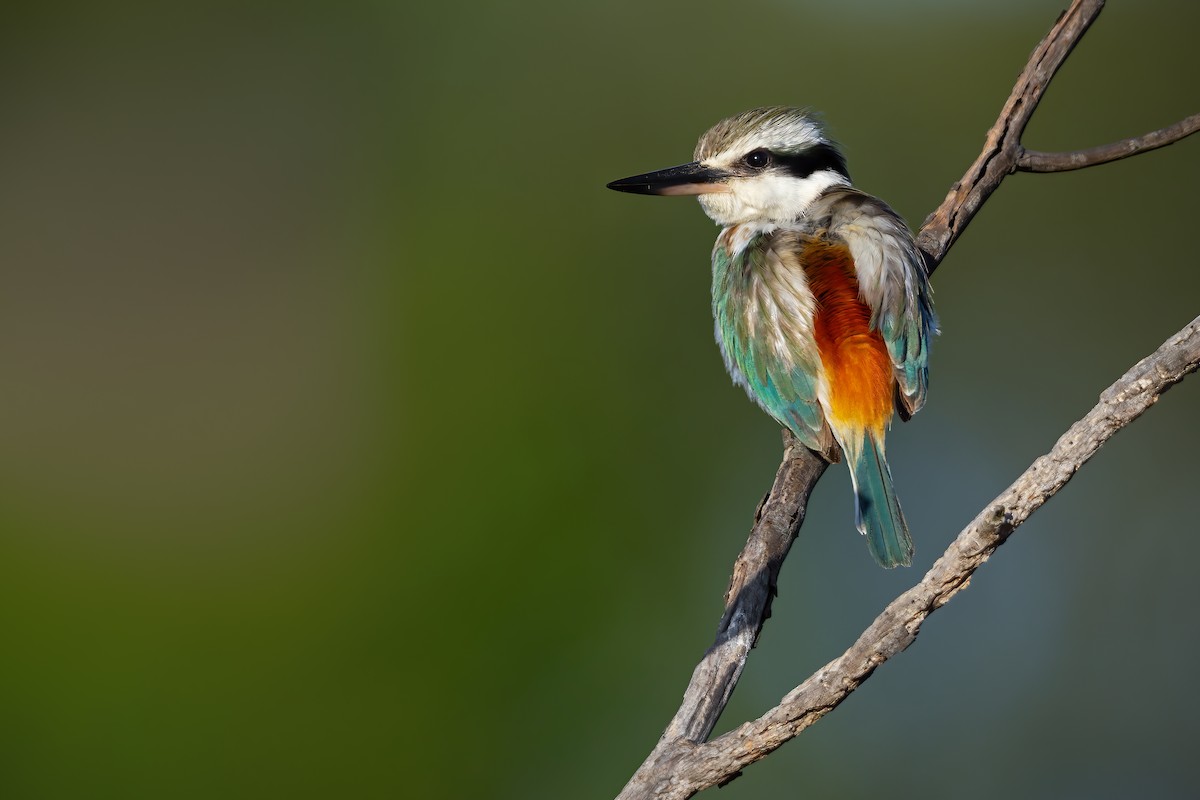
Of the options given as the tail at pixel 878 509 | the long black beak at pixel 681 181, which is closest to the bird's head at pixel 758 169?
the long black beak at pixel 681 181

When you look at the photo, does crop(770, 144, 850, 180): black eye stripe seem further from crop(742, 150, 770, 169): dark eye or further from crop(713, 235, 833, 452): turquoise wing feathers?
crop(713, 235, 833, 452): turquoise wing feathers

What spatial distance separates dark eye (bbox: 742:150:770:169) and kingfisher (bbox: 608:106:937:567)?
24 cm

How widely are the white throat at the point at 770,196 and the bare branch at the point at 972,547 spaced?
5.55ft

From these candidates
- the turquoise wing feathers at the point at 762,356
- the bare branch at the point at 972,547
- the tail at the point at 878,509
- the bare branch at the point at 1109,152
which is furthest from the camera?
the turquoise wing feathers at the point at 762,356

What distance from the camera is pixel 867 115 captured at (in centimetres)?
573

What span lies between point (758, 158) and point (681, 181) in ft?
0.74

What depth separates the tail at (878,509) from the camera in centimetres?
244

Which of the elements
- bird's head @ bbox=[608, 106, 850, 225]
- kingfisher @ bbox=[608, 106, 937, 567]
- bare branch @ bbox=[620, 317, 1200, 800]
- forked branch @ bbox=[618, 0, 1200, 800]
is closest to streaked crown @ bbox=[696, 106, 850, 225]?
bird's head @ bbox=[608, 106, 850, 225]

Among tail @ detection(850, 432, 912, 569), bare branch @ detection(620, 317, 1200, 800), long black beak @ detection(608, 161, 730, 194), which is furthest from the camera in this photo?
long black beak @ detection(608, 161, 730, 194)

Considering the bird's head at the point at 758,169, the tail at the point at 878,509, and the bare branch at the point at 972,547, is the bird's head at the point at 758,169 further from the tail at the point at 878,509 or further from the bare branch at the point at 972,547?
the bare branch at the point at 972,547

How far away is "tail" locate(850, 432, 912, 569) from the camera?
2.44 m

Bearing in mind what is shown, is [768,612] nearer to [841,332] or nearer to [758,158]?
[841,332]

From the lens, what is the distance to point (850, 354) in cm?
258

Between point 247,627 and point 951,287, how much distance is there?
3.72m
